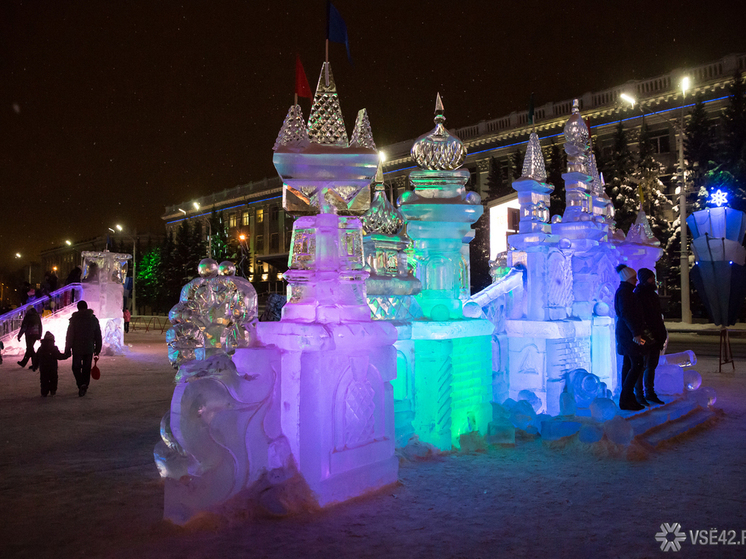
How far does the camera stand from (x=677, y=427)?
21.7ft

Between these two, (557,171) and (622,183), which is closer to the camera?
(622,183)

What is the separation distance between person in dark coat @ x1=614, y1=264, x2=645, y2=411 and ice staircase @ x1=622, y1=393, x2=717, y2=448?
0.83 feet

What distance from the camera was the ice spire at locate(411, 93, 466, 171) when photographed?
20.3 feet

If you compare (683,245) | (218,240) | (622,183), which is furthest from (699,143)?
(218,240)

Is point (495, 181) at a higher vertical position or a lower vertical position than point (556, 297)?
higher

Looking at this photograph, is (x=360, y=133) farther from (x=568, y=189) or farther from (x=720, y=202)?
(x=720, y=202)

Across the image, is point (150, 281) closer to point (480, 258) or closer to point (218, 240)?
point (218, 240)

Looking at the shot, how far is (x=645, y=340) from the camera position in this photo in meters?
7.00

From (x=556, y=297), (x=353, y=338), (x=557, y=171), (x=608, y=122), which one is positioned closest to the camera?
(x=353, y=338)

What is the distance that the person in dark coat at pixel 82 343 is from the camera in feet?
33.9

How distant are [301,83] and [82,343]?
7852 millimetres

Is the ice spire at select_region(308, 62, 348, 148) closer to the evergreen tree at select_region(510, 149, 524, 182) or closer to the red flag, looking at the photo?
the red flag

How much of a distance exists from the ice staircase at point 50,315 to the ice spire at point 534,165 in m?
16.5

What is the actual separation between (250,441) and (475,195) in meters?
3.56
